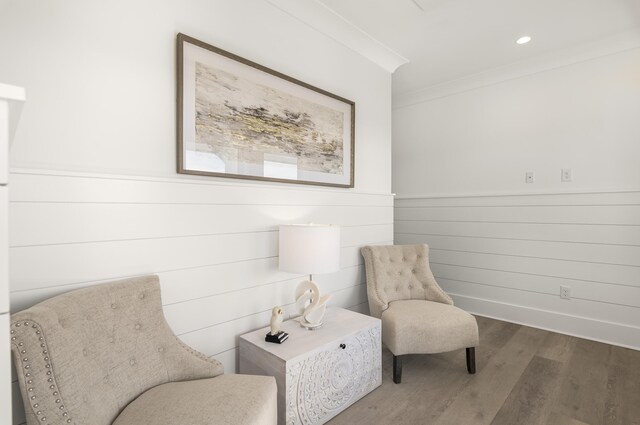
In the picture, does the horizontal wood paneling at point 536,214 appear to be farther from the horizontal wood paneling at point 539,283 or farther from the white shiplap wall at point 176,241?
the white shiplap wall at point 176,241

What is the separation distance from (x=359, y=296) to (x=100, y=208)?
6.38 feet

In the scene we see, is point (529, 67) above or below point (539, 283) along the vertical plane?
above

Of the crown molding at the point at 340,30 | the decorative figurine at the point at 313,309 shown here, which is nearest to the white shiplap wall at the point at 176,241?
the decorative figurine at the point at 313,309

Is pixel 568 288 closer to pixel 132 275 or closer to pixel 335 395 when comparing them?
pixel 335 395

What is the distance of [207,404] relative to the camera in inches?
43.5

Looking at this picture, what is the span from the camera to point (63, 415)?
3.13 ft

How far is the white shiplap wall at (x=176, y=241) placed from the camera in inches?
47.8

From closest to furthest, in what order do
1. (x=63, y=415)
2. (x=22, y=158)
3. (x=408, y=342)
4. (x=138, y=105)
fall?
1. (x=63, y=415)
2. (x=22, y=158)
3. (x=138, y=105)
4. (x=408, y=342)

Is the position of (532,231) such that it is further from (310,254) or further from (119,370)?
(119,370)

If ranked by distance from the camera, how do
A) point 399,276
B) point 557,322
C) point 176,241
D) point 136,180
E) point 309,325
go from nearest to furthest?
1. point 136,180
2. point 176,241
3. point 309,325
4. point 399,276
5. point 557,322

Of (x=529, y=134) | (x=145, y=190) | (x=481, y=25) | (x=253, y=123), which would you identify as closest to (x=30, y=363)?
(x=145, y=190)

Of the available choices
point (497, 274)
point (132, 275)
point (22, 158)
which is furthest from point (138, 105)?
point (497, 274)

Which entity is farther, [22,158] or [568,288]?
[568,288]

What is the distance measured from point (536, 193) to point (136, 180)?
323 cm
